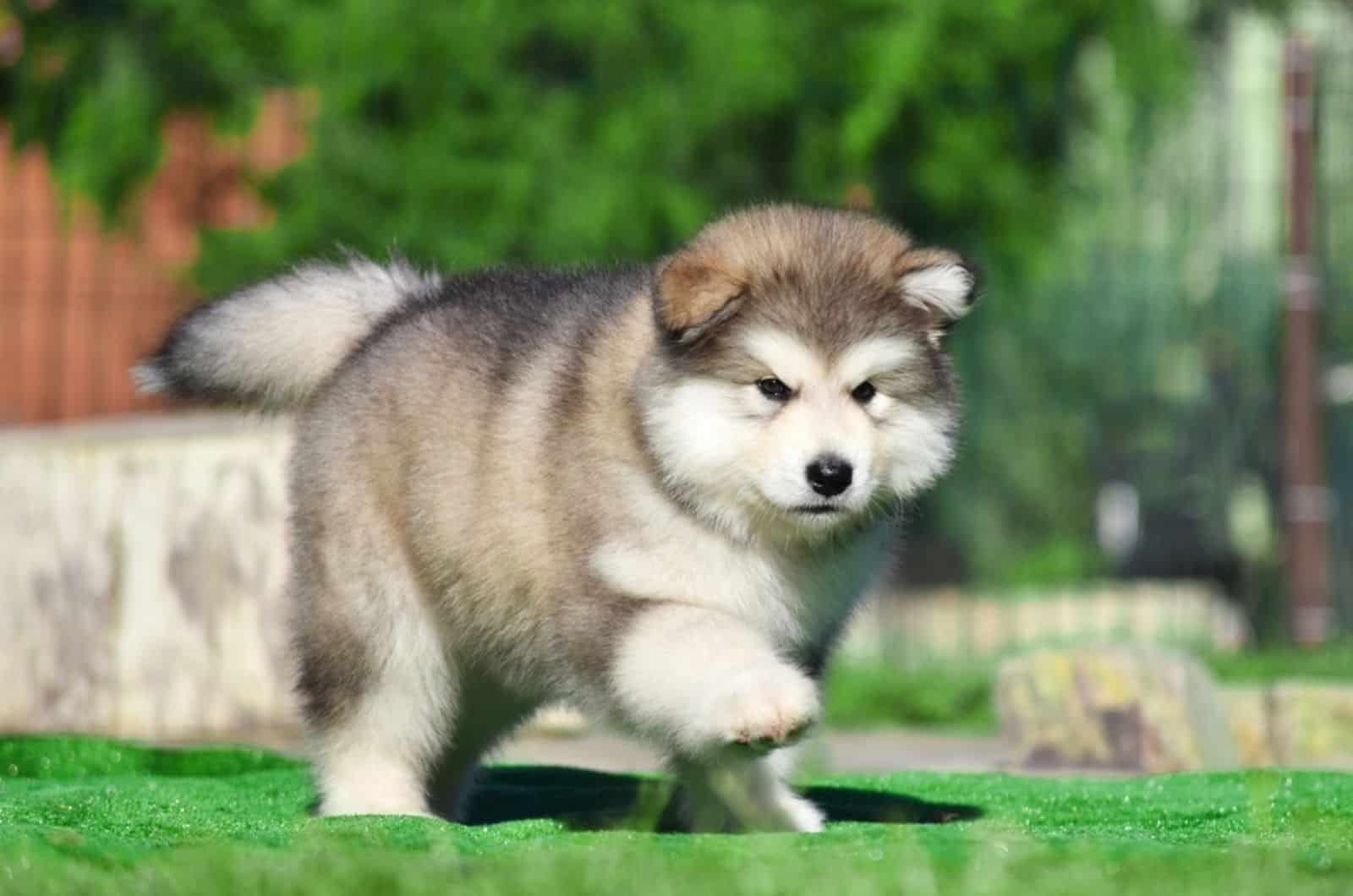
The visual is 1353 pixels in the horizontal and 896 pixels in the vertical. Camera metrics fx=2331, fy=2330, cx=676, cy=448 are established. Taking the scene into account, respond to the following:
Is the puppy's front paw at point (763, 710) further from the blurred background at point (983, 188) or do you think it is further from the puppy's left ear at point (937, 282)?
the blurred background at point (983, 188)

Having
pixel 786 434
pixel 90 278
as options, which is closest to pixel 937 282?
pixel 786 434

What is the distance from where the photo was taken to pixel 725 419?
14.2 feet

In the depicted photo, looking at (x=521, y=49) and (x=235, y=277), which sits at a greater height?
(x=521, y=49)

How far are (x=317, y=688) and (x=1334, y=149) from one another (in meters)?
6.80

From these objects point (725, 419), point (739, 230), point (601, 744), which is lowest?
point (601, 744)

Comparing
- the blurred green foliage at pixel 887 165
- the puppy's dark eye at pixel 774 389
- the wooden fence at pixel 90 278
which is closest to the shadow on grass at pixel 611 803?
the puppy's dark eye at pixel 774 389

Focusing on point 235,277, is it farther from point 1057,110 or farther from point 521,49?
point 1057,110

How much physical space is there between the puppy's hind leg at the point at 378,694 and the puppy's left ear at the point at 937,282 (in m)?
1.21

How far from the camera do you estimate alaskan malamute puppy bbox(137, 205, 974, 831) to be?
4.26 meters

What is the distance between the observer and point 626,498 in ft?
14.5

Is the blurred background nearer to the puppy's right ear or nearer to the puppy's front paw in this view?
the puppy's right ear

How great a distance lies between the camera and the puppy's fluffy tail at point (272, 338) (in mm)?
5363

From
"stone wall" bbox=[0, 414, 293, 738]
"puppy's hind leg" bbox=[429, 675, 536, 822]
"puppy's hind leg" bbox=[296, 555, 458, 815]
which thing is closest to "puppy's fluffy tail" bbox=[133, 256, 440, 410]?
"puppy's hind leg" bbox=[296, 555, 458, 815]

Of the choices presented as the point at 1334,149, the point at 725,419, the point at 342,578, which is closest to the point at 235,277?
the point at 1334,149
